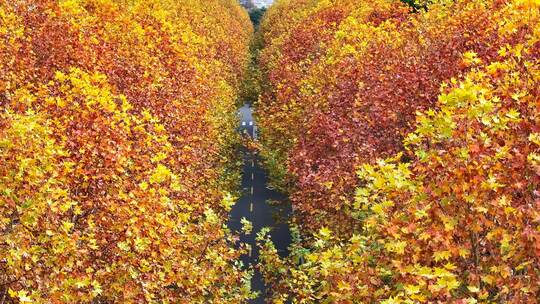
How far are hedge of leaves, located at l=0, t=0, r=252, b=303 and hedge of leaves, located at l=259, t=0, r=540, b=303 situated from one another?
2.85 m

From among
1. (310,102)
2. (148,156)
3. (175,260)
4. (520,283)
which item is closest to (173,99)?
(310,102)

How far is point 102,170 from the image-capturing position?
1727 centimetres

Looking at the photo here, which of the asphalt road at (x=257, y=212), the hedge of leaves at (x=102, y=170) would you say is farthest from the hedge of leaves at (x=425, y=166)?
the asphalt road at (x=257, y=212)

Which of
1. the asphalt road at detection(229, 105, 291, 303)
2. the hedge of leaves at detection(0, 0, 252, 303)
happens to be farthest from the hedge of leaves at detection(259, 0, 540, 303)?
the asphalt road at detection(229, 105, 291, 303)

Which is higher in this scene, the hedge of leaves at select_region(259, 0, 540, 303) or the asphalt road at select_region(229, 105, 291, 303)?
the hedge of leaves at select_region(259, 0, 540, 303)

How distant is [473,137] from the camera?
11.5m

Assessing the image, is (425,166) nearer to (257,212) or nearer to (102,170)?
(102,170)

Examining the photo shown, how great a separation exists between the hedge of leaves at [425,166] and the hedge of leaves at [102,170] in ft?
9.36

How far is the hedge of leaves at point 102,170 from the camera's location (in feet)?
41.7

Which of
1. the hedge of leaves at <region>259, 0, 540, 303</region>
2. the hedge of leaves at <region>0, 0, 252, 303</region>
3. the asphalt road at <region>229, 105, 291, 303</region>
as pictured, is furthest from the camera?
the asphalt road at <region>229, 105, 291, 303</region>

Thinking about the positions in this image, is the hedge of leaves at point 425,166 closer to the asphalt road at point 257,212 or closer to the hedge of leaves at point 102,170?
the hedge of leaves at point 102,170

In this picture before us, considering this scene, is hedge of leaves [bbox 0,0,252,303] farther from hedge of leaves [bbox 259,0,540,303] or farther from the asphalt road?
the asphalt road

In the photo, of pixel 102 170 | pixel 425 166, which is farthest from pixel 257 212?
pixel 425 166

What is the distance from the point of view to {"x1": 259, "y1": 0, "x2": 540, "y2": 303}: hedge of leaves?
34.9ft
